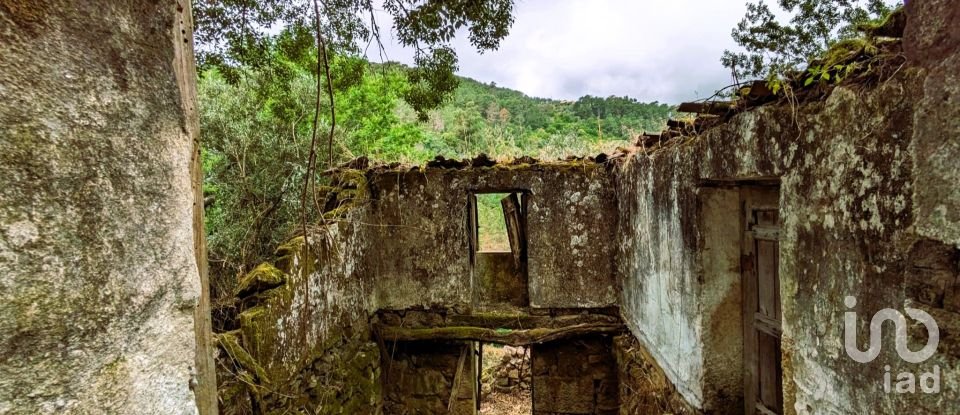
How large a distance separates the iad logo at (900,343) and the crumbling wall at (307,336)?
10.5ft

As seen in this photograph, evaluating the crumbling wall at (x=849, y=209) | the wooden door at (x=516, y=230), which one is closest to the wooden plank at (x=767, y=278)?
the crumbling wall at (x=849, y=209)

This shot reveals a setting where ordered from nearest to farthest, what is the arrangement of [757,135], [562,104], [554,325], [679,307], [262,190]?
[757,135] → [679,307] → [554,325] → [262,190] → [562,104]

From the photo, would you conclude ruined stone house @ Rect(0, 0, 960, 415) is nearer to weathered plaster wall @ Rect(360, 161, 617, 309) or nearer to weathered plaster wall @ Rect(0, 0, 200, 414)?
weathered plaster wall @ Rect(0, 0, 200, 414)

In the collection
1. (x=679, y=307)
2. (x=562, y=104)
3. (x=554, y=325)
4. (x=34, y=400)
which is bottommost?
(x=554, y=325)

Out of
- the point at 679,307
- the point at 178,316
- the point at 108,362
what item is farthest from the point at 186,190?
the point at 679,307

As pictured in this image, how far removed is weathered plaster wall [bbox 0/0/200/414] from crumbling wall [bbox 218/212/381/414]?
2160 millimetres

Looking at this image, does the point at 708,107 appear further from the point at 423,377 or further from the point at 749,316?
the point at 423,377

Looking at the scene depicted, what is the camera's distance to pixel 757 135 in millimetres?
2195

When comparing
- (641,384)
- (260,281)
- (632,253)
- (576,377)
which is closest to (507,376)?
(576,377)

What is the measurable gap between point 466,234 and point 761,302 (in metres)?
3.35

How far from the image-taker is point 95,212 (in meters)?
0.94

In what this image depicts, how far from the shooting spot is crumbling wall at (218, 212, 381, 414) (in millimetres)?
3168

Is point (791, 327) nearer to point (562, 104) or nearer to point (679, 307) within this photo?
point (679, 307)

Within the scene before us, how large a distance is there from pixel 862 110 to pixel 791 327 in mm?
997
